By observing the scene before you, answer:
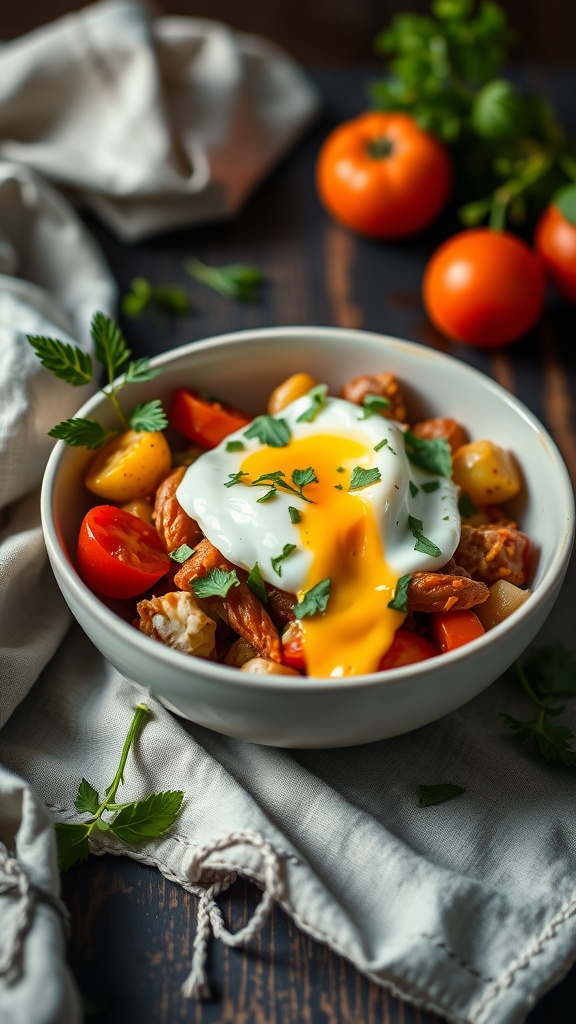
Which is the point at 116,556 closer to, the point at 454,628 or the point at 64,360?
the point at 64,360

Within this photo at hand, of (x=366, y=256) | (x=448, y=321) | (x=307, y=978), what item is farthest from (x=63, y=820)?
(x=366, y=256)

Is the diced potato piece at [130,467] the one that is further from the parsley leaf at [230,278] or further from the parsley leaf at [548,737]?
the parsley leaf at [230,278]

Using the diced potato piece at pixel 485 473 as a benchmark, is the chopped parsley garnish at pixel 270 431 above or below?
above

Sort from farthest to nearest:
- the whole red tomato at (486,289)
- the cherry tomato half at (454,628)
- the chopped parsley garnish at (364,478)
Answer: the whole red tomato at (486,289)
the chopped parsley garnish at (364,478)
the cherry tomato half at (454,628)

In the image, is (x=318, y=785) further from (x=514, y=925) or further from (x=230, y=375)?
(x=230, y=375)

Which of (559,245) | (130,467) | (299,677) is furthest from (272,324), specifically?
(299,677)

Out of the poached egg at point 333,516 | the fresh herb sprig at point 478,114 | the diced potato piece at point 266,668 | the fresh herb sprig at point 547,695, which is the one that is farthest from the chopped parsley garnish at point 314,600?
the fresh herb sprig at point 478,114
